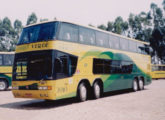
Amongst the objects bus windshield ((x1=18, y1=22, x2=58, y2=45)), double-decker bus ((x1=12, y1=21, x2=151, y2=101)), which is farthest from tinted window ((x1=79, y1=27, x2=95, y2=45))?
bus windshield ((x1=18, y1=22, x2=58, y2=45))

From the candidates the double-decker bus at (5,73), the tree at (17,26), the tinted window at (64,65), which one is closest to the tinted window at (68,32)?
the tinted window at (64,65)

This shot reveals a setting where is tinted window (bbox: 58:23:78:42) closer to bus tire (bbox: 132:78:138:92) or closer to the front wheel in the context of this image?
bus tire (bbox: 132:78:138:92)

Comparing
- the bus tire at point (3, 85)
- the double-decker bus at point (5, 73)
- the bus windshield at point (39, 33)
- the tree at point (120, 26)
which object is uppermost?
the tree at point (120, 26)

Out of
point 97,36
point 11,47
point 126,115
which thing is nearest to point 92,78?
point 97,36

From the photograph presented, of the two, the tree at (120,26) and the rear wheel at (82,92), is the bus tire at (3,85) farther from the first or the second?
the tree at (120,26)

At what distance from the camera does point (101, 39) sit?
14227mm

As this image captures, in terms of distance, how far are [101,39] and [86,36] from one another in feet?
5.62

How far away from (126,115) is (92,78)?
5.10 m

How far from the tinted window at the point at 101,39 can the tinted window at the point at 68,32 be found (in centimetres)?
223

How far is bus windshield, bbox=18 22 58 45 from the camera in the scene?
414 inches

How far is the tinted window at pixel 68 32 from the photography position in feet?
35.5

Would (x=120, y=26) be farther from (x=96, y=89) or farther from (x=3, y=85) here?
(x=96, y=89)

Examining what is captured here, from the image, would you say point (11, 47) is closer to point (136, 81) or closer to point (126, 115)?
point (136, 81)

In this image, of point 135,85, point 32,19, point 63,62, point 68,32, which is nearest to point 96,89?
point 63,62
